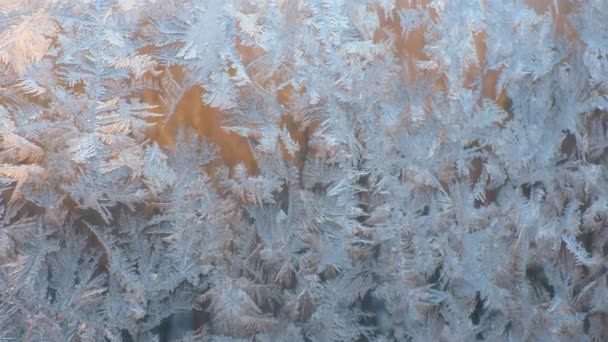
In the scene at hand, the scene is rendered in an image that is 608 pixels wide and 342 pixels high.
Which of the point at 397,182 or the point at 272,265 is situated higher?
the point at 397,182

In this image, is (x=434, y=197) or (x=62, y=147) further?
(x=434, y=197)

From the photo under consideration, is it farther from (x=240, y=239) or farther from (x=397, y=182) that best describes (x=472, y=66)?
(x=240, y=239)

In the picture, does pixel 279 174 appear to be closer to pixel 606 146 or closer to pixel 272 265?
pixel 272 265

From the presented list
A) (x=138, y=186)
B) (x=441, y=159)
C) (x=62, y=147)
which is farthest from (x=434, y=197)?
(x=62, y=147)

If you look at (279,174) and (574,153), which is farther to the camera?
(574,153)

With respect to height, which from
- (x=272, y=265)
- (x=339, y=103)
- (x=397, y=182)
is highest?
(x=339, y=103)

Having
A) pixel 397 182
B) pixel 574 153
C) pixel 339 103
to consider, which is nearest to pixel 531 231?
pixel 574 153
